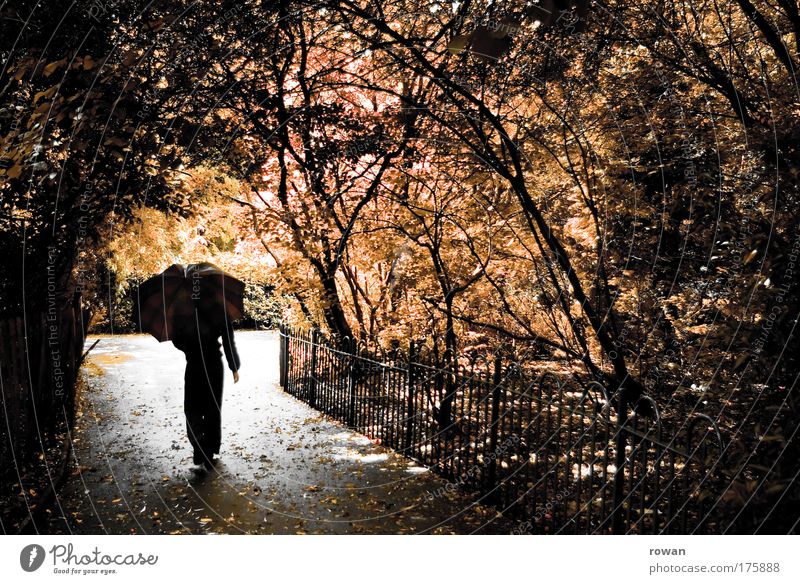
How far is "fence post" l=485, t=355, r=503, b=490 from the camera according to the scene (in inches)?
208

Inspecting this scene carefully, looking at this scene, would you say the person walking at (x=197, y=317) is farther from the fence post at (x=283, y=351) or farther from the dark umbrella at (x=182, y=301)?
the fence post at (x=283, y=351)

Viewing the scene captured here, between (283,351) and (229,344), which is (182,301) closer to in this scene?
(229,344)

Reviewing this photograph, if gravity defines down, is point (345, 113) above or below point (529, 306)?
above

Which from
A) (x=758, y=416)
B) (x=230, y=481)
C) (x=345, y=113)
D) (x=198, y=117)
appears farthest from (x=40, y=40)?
(x=758, y=416)

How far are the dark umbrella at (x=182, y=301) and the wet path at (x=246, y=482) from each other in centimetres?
143

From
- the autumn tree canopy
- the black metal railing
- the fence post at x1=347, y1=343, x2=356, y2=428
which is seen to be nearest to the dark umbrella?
the autumn tree canopy

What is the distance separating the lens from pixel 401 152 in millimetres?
7516

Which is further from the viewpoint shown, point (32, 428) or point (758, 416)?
point (32, 428)

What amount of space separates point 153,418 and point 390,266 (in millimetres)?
4126

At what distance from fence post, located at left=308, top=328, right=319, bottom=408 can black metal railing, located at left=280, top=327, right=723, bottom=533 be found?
2 centimetres

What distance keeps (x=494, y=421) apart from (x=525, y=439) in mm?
469

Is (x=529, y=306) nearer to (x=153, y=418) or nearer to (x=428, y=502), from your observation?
(x=428, y=502)
